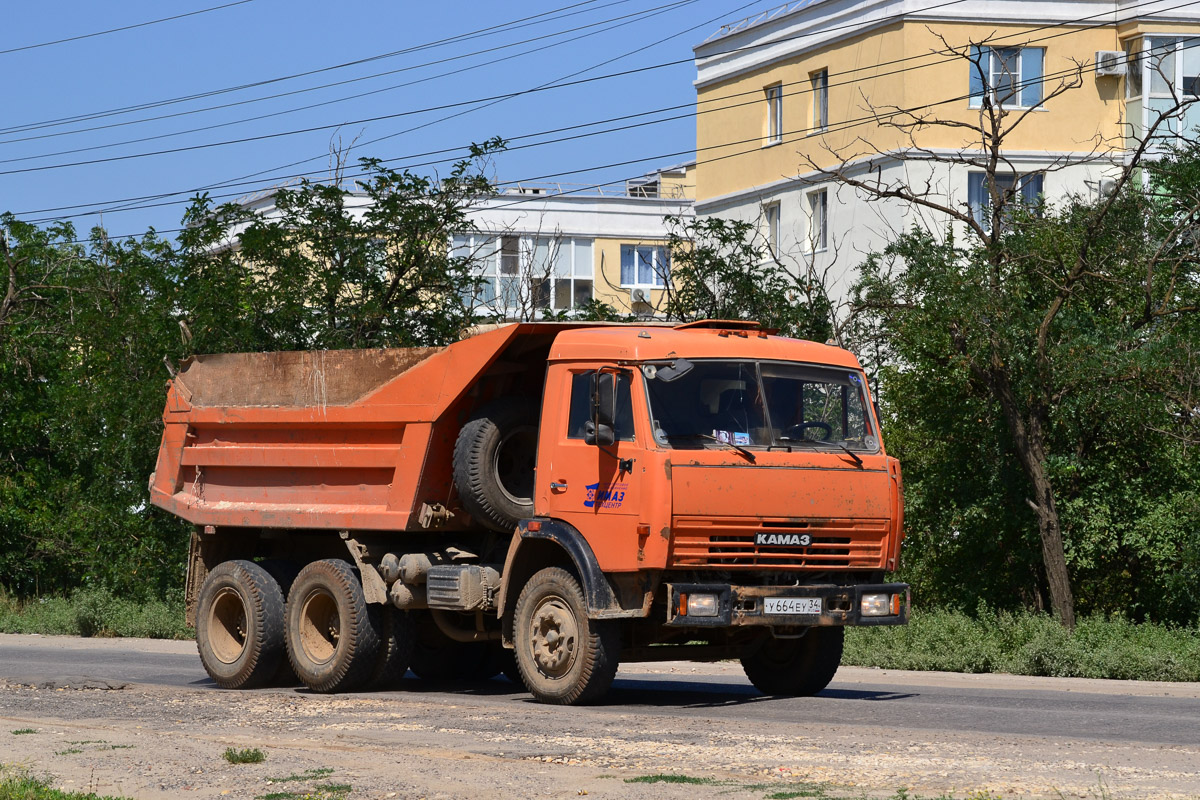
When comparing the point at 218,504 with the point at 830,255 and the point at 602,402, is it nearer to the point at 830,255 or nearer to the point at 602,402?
the point at 602,402

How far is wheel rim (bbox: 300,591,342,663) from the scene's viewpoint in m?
15.1

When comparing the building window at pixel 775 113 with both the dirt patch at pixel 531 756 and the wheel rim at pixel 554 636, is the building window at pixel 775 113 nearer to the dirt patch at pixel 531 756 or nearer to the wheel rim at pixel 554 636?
the wheel rim at pixel 554 636

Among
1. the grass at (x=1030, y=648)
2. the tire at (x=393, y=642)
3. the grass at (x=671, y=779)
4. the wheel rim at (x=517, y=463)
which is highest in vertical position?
the wheel rim at (x=517, y=463)

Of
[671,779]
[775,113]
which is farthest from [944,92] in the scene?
[671,779]

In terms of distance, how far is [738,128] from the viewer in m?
46.8

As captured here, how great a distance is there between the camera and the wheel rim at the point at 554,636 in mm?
12695

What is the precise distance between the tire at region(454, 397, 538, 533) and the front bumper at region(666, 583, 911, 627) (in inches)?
82.6

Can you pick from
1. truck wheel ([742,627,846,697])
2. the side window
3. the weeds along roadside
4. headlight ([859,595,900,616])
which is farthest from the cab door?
the weeds along roadside

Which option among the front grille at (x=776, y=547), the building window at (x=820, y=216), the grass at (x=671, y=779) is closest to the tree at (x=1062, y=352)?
the front grille at (x=776, y=547)

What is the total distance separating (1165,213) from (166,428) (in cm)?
1341

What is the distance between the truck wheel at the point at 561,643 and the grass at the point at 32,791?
14.3 feet

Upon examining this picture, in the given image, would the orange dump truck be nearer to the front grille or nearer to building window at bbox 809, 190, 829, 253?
the front grille

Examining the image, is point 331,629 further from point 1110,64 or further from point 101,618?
point 1110,64

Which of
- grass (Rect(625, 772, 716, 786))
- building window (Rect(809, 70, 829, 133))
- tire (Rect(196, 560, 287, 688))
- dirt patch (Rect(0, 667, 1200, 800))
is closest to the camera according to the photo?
dirt patch (Rect(0, 667, 1200, 800))
